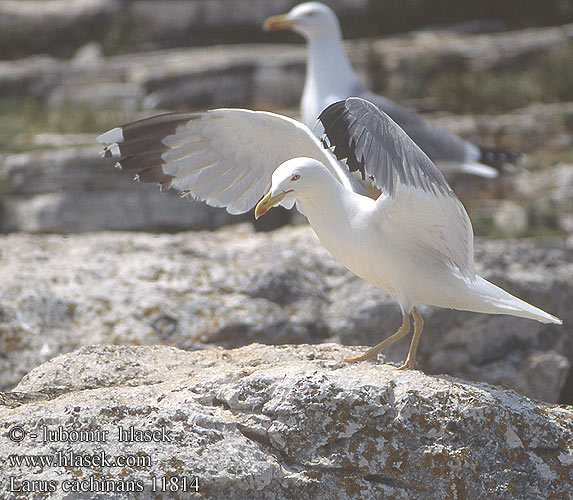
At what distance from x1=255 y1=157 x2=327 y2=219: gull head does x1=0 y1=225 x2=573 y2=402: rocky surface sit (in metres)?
1.38

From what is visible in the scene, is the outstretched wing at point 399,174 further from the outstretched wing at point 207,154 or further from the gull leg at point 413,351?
the outstretched wing at point 207,154

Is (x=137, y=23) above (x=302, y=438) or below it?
above

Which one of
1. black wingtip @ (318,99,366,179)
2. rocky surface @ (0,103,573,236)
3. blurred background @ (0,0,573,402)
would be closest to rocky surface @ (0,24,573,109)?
blurred background @ (0,0,573,402)

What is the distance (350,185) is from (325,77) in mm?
3668

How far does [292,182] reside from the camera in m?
3.06

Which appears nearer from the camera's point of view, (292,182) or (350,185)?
(292,182)

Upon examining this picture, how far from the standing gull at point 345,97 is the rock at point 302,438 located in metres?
4.27

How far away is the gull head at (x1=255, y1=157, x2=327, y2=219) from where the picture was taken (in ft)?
9.91

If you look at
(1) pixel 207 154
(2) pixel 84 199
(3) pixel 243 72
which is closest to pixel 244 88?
(3) pixel 243 72

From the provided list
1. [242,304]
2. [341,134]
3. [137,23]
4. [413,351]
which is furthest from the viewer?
[137,23]

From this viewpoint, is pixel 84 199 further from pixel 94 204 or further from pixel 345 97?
pixel 345 97

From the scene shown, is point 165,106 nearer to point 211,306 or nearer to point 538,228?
point 538,228

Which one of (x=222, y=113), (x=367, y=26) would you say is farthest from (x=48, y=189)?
(x=367, y=26)

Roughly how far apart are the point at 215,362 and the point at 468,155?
4.49 meters
